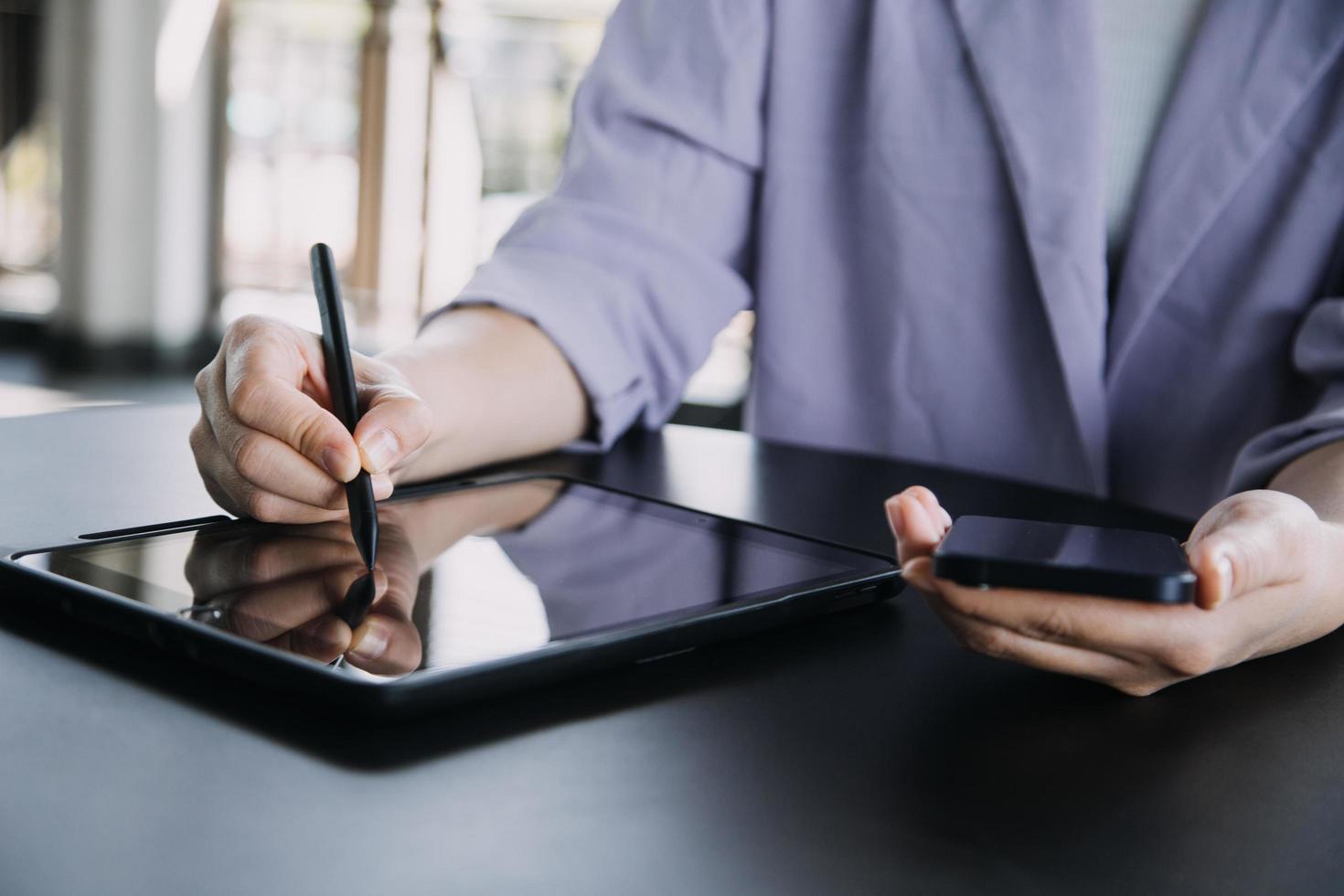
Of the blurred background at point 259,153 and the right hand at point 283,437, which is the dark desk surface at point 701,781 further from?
the blurred background at point 259,153

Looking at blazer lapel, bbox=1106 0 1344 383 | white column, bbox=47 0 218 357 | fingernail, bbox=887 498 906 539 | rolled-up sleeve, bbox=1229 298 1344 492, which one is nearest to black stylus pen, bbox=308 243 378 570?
fingernail, bbox=887 498 906 539

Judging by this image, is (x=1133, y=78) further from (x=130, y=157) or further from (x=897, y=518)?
(x=130, y=157)

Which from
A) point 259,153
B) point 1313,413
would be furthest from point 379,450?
point 259,153

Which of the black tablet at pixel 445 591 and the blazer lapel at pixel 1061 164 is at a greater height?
the blazer lapel at pixel 1061 164

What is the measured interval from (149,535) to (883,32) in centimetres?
65

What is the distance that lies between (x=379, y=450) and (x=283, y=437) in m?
0.04

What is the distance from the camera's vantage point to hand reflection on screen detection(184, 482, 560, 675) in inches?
13.6

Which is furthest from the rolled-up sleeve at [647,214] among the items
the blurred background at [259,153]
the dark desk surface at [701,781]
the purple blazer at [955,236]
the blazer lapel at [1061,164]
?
the blurred background at [259,153]

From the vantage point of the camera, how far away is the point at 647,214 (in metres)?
0.85

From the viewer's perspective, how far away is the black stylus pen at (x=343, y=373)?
0.45 metres

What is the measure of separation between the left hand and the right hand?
211 millimetres

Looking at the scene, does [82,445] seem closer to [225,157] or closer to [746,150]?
[746,150]

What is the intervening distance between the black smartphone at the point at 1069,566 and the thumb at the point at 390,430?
0.23 metres

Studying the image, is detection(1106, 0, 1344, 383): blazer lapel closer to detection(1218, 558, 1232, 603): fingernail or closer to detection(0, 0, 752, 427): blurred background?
detection(1218, 558, 1232, 603): fingernail
